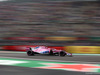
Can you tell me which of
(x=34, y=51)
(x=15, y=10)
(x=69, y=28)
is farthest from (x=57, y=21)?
(x=34, y=51)

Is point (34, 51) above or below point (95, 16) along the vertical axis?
below

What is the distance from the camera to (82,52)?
39.8 feet

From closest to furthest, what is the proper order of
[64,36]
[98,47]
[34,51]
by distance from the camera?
[34,51] → [98,47] → [64,36]

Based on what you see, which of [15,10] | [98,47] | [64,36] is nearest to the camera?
[98,47]

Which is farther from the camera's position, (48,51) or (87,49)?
(87,49)

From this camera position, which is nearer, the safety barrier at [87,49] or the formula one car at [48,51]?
the formula one car at [48,51]

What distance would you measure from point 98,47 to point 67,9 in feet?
20.3

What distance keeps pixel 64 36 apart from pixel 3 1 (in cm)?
919

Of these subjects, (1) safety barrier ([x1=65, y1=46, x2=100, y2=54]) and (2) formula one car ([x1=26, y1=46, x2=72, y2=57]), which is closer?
(2) formula one car ([x1=26, y1=46, x2=72, y2=57])

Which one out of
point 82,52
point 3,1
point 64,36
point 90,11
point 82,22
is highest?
point 3,1

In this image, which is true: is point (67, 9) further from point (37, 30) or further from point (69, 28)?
point (37, 30)

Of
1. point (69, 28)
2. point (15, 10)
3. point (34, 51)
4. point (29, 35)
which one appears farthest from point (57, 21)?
point (34, 51)

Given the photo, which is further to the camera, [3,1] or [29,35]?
[3,1]

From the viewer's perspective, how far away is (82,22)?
15.6m
